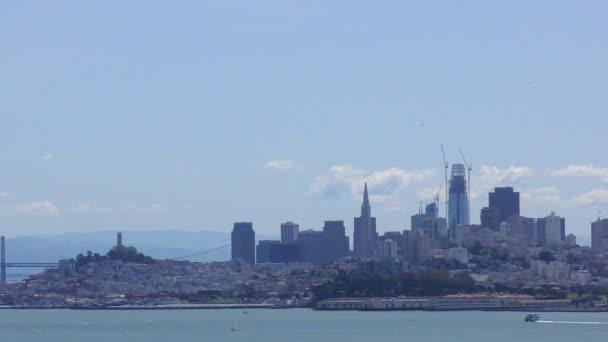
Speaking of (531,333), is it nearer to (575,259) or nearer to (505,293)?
(505,293)

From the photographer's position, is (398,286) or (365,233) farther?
(365,233)

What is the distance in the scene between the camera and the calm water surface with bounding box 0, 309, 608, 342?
6247 centimetres

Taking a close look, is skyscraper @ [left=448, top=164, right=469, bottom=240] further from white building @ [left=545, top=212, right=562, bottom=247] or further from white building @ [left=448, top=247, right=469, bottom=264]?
white building @ [left=448, top=247, right=469, bottom=264]

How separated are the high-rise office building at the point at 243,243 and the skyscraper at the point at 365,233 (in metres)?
11.3

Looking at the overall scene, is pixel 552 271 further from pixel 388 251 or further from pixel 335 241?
pixel 335 241

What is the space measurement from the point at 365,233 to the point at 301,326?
76502mm

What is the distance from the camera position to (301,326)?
71938 millimetres

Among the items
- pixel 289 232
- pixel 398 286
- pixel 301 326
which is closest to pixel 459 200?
pixel 289 232

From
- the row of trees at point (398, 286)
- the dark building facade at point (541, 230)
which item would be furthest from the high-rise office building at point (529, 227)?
the row of trees at point (398, 286)

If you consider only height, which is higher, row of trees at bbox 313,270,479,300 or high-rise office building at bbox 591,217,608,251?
high-rise office building at bbox 591,217,608,251

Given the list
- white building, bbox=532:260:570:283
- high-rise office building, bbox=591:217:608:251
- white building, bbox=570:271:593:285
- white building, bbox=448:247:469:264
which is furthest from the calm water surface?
high-rise office building, bbox=591:217:608:251

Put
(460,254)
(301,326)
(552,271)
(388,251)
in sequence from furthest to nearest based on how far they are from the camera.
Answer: (388,251) < (460,254) < (552,271) < (301,326)

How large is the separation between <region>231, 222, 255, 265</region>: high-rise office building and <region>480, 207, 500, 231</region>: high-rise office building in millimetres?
21121

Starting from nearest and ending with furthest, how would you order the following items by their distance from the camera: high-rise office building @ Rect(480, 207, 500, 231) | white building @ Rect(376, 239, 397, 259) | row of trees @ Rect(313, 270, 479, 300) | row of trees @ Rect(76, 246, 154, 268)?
row of trees @ Rect(313, 270, 479, 300) → white building @ Rect(376, 239, 397, 259) → row of trees @ Rect(76, 246, 154, 268) → high-rise office building @ Rect(480, 207, 500, 231)
